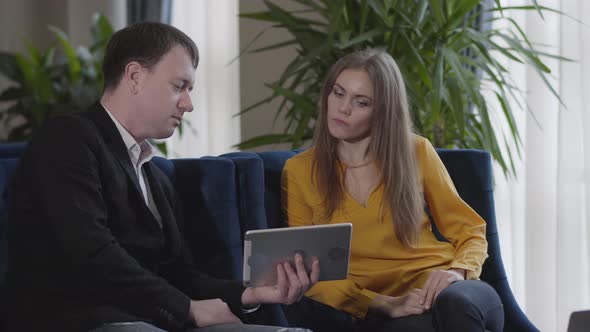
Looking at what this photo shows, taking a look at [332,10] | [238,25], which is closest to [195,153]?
[238,25]

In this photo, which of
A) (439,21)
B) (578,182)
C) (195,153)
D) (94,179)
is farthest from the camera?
(195,153)

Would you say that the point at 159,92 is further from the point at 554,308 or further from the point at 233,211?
the point at 554,308

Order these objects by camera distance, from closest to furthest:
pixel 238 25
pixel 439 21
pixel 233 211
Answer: pixel 233 211, pixel 439 21, pixel 238 25

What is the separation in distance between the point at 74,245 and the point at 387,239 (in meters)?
0.90

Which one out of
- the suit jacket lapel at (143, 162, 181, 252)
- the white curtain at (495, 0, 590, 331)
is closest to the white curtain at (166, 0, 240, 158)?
the white curtain at (495, 0, 590, 331)

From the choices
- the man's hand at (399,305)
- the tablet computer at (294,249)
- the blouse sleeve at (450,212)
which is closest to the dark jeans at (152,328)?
the tablet computer at (294,249)

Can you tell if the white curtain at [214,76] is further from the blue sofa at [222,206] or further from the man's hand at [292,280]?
the man's hand at [292,280]

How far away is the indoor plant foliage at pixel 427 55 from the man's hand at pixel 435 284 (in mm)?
890

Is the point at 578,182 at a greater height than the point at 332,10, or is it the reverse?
the point at 332,10

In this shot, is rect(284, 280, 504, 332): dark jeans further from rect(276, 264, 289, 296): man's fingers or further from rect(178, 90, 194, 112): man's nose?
rect(178, 90, 194, 112): man's nose

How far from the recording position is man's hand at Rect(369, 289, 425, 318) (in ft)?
6.79

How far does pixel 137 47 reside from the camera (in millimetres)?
1787

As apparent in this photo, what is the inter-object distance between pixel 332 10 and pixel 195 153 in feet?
7.33

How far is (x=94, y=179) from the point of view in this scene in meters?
1.63
